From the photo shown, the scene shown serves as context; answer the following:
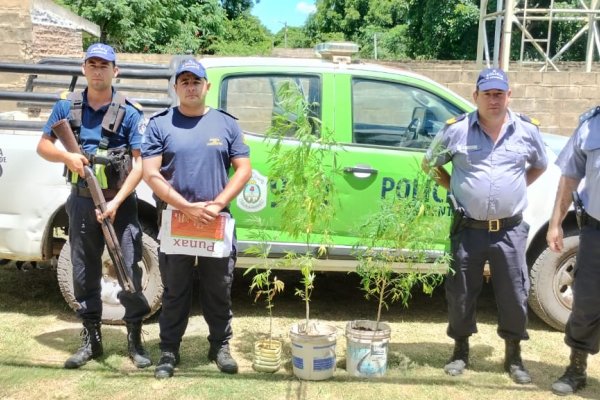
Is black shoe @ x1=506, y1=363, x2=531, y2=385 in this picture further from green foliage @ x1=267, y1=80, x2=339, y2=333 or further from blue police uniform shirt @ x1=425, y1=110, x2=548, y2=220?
green foliage @ x1=267, y1=80, x2=339, y2=333

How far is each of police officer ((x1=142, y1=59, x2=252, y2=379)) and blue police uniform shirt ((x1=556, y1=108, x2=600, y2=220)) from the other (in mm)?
1886

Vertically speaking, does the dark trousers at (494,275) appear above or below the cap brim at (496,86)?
below

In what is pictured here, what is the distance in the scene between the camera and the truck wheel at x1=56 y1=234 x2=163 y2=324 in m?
4.74

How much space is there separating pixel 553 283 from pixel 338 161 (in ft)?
5.86

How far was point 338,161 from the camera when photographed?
15.2 feet

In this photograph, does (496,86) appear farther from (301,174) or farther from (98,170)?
(98,170)

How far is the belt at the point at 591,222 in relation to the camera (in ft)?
12.3

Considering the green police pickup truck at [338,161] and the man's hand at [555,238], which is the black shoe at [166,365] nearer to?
the green police pickup truck at [338,161]

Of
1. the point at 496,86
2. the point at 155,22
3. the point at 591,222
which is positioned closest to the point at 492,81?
the point at 496,86

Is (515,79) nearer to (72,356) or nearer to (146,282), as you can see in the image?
(146,282)

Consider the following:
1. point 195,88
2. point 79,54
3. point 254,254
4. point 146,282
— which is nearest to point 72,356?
point 146,282

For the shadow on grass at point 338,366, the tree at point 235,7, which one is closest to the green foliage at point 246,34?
the tree at point 235,7

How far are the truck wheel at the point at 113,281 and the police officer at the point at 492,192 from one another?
2073mm

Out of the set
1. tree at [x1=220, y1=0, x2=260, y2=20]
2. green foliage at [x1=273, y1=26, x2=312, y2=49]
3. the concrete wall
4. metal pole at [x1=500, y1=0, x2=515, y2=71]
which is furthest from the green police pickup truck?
green foliage at [x1=273, y1=26, x2=312, y2=49]
